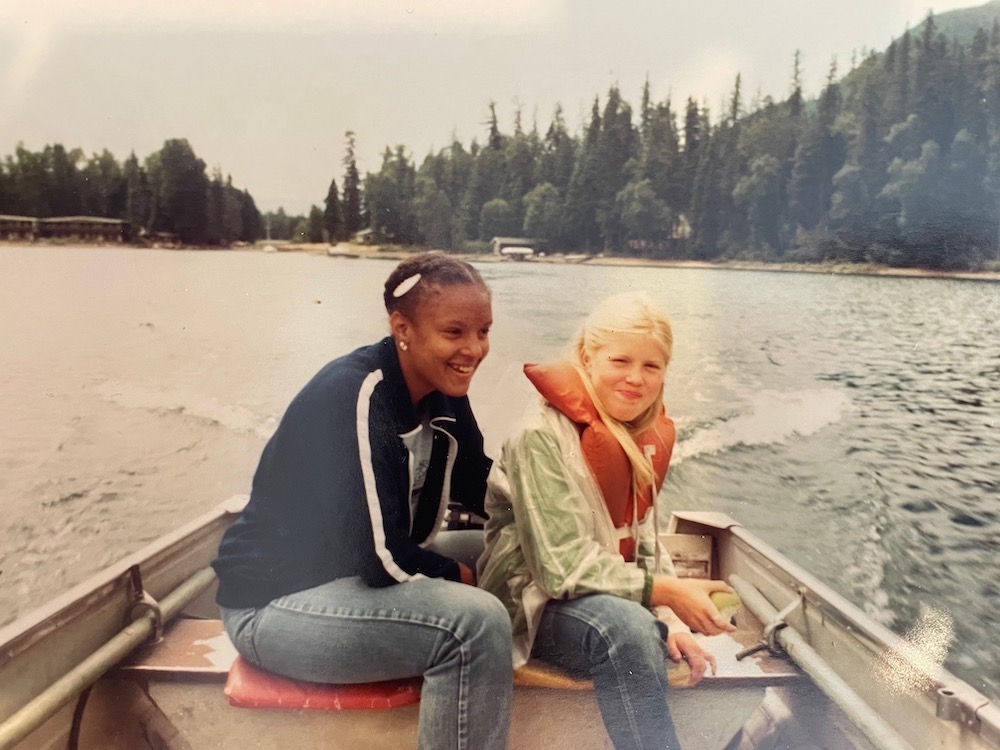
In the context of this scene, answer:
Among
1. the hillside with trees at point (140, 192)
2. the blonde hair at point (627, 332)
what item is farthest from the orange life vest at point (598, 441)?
the hillside with trees at point (140, 192)

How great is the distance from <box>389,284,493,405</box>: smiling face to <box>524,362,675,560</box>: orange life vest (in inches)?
5.1

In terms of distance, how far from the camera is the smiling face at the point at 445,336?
4.67 feet

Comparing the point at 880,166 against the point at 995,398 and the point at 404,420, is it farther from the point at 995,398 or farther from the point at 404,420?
the point at 404,420

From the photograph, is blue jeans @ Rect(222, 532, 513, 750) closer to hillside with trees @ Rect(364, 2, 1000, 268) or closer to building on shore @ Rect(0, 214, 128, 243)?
hillside with trees @ Rect(364, 2, 1000, 268)

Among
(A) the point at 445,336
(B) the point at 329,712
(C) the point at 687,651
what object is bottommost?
(B) the point at 329,712

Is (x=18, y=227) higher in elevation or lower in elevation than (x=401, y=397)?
higher

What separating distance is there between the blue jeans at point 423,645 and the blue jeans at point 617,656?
11 cm

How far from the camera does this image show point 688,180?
1.59 meters

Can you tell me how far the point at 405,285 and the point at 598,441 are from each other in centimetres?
48

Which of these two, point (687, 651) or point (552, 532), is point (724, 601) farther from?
point (552, 532)

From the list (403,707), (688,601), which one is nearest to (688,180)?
(688,601)

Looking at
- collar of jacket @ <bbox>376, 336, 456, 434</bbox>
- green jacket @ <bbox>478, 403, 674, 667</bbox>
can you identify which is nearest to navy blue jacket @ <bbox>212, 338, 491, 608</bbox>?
collar of jacket @ <bbox>376, 336, 456, 434</bbox>

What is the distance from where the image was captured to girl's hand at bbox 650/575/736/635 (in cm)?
144

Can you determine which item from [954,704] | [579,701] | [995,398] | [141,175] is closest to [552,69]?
[141,175]
